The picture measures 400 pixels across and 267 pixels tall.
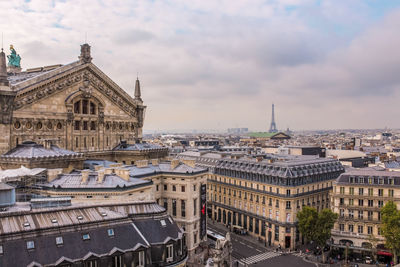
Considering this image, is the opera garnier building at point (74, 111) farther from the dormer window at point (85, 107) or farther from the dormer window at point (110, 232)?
the dormer window at point (110, 232)

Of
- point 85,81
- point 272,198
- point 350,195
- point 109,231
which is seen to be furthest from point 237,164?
point 109,231

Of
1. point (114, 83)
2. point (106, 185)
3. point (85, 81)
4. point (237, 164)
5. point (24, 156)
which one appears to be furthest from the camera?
point (237, 164)

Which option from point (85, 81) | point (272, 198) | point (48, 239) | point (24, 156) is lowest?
point (272, 198)

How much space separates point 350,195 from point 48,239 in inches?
2472

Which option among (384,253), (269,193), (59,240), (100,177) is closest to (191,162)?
(100,177)

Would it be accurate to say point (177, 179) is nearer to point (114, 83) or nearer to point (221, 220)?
point (114, 83)

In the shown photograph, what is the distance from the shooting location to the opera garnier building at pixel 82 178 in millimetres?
35438

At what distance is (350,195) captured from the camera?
79188 millimetres

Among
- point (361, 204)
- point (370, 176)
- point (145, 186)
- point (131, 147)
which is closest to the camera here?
point (145, 186)

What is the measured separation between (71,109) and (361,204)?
Answer: 6045 centimetres

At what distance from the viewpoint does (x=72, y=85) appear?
7600 centimetres

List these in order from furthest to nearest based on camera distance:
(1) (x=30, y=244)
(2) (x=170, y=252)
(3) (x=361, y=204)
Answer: (3) (x=361, y=204), (2) (x=170, y=252), (1) (x=30, y=244)

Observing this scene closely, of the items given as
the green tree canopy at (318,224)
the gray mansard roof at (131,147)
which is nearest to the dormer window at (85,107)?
the gray mansard roof at (131,147)

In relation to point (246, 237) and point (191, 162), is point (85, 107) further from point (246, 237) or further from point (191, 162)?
point (246, 237)
